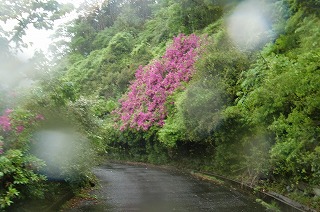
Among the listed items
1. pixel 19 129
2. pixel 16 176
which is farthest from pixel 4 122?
pixel 16 176

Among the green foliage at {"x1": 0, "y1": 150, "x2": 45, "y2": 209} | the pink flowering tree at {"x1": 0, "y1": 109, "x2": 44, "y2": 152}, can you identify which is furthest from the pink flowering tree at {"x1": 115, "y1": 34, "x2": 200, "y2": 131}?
the green foliage at {"x1": 0, "y1": 150, "x2": 45, "y2": 209}

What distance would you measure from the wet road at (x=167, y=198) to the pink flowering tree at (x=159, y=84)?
7.85m

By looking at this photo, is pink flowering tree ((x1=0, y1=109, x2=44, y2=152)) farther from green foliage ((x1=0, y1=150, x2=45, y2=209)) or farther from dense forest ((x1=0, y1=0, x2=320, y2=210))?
green foliage ((x1=0, y1=150, x2=45, y2=209))

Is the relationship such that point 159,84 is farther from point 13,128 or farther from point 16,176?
point 16,176

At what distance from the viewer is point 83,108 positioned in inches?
529

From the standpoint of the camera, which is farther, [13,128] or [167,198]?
[167,198]

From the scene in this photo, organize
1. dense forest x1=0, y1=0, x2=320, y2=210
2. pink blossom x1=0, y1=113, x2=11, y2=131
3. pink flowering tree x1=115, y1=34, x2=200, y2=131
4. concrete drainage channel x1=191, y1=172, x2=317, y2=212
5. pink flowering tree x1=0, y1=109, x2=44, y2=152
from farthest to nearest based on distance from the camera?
1. pink flowering tree x1=115, y1=34, x2=200, y2=131
2. concrete drainage channel x1=191, y1=172, x2=317, y2=212
3. dense forest x1=0, y1=0, x2=320, y2=210
4. pink flowering tree x1=0, y1=109, x2=44, y2=152
5. pink blossom x1=0, y1=113, x2=11, y2=131

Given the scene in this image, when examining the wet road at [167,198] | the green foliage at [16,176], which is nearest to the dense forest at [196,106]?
the green foliage at [16,176]

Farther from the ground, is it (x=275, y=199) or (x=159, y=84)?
(x=159, y=84)

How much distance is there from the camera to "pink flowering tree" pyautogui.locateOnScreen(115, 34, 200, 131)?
2299 cm

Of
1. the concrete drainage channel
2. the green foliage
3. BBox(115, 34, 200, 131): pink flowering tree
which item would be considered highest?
BBox(115, 34, 200, 131): pink flowering tree

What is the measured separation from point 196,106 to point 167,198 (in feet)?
18.1

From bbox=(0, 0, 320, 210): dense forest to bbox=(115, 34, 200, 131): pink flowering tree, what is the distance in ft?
0.29

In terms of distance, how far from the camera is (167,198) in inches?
500
